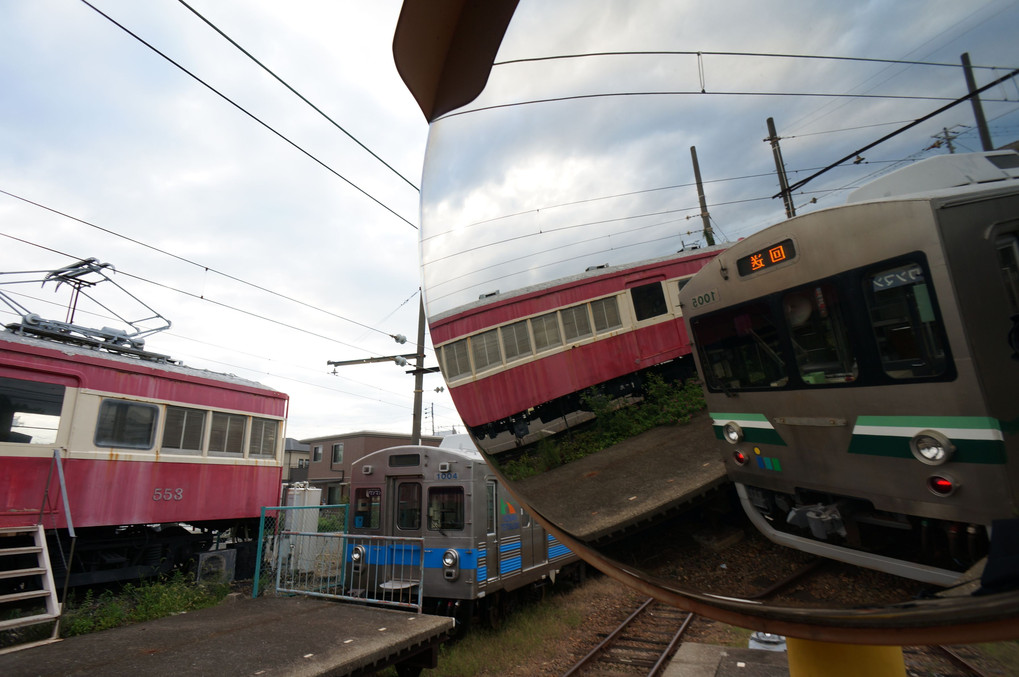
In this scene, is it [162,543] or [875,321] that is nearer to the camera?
[875,321]

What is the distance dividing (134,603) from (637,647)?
837 cm

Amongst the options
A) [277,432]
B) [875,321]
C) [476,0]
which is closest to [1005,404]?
[875,321]

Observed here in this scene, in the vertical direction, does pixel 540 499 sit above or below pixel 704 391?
below

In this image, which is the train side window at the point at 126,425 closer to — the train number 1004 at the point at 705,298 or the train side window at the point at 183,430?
the train side window at the point at 183,430

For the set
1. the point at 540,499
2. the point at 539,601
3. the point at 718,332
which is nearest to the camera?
the point at 718,332

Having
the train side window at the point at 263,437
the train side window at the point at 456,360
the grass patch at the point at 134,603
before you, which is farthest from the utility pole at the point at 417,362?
the train side window at the point at 456,360

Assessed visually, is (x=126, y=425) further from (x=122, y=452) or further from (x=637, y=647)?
(x=637, y=647)

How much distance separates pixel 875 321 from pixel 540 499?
0.43 metres

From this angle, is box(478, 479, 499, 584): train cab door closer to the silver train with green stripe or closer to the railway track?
the railway track

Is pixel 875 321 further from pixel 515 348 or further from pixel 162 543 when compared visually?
pixel 162 543

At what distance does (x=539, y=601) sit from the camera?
11.3 metres

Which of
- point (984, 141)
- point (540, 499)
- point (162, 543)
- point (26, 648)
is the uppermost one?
point (984, 141)

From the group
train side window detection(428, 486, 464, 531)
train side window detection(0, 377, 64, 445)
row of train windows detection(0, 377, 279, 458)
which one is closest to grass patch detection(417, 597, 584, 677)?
train side window detection(428, 486, 464, 531)

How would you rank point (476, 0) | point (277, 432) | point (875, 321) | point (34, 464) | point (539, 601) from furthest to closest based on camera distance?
point (277, 432)
point (539, 601)
point (34, 464)
point (476, 0)
point (875, 321)
